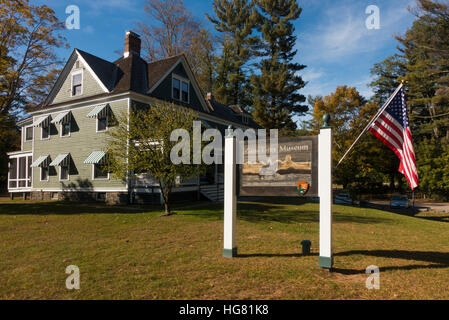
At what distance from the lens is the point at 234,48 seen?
4072cm

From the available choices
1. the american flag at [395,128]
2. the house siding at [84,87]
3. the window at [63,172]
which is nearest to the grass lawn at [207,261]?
the american flag at [395,128]

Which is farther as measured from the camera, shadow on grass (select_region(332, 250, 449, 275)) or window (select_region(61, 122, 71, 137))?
window (select_region(61, 122, 71, 137))

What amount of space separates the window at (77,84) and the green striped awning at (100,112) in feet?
9.76

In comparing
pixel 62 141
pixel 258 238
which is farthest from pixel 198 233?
pixel 62 141

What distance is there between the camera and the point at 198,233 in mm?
9117

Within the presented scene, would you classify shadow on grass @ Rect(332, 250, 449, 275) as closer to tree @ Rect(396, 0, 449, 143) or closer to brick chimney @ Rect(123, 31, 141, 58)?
brick chimney @ Rect(123, 31, 141, 58)

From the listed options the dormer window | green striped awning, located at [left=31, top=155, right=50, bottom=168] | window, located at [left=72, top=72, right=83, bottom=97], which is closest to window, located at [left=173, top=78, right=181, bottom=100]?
the dormer window

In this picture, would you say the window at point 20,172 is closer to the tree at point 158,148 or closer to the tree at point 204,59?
the tree at point 158,148

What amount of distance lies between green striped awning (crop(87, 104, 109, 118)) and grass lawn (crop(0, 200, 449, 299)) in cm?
850

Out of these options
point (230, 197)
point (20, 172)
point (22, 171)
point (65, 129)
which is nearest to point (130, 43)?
point (65, 129)

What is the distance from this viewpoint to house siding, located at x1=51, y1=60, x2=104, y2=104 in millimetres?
19250

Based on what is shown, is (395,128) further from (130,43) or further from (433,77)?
(433,77)

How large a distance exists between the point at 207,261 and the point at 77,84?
61.3ft
